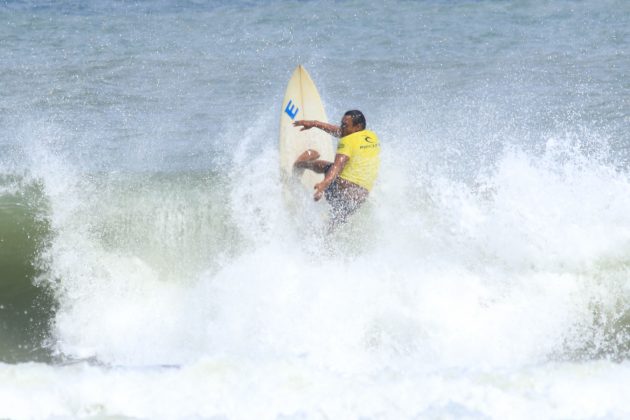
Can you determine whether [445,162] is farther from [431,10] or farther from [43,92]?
[431,10]

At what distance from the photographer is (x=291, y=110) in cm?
945

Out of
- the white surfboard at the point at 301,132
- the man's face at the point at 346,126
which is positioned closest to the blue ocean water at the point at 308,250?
the white surfboard at the point at 301,132

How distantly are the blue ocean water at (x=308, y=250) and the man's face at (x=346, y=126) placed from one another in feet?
3.11

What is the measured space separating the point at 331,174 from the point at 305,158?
1.03 m

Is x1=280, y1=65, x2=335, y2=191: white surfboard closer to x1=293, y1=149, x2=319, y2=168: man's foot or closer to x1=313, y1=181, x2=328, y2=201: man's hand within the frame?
x1=293, y1=149, x2=319, y2=168: man's foot

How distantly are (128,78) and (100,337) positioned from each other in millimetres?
9323

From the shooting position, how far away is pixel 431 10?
21.2 m

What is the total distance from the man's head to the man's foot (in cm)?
84

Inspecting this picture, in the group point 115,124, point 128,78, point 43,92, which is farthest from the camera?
point 128,78

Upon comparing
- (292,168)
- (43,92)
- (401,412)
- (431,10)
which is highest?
(431,10)

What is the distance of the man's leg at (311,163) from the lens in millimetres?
8852

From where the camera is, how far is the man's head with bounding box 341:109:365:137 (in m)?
8.16

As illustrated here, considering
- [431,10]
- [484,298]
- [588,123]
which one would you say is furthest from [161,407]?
[431,10]

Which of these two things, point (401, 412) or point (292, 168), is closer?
point (401, 412)
